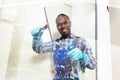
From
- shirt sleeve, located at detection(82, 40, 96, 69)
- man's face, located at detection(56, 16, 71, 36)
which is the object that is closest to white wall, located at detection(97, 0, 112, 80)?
shirt sleeve, located at detection(82, 40, 96, 69)

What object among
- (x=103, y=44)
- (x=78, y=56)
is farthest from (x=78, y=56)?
(x=103, y=44)

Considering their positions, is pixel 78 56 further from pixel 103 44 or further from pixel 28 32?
pixel 28 32

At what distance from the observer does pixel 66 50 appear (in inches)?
33.8

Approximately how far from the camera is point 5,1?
987 millimetres

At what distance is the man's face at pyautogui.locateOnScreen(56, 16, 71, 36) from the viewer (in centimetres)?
89

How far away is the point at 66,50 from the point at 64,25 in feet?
0.36

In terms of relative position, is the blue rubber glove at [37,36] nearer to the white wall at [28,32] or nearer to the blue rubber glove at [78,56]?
the white wall at [28,32]

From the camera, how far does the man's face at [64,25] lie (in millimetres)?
892

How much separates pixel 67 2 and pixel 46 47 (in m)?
0.24

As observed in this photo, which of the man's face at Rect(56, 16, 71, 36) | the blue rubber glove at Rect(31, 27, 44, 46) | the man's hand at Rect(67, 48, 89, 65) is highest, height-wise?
the man's face at Rect(56, 16, 71, 36)

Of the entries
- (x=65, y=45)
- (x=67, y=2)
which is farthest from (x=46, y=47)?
(x=67, y=2)

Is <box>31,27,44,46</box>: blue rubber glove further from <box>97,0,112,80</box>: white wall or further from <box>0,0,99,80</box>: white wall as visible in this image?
<box>97,0,112,80</box>: white wall

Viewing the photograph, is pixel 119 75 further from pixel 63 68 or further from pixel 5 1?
pixel 5 1

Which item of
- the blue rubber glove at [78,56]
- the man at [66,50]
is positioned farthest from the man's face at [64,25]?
the blue rubber glove at [78,56]
